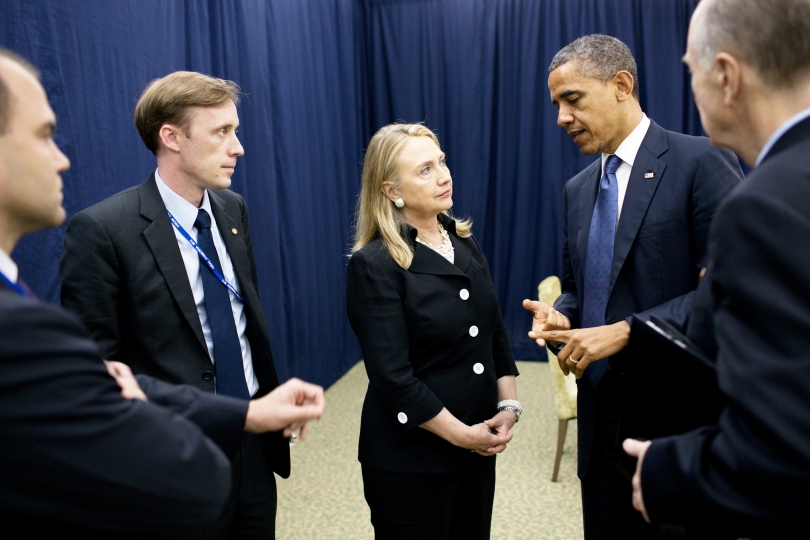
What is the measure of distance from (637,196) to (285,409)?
47.0 inches

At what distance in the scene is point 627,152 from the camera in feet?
6.42

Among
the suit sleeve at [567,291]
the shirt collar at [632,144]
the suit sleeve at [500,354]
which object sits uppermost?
the shirt collar at [632,144]

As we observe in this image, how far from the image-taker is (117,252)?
1.72 meters

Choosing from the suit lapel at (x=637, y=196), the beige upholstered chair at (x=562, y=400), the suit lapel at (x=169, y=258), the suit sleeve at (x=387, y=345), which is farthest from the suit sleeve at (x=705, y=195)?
the beige upholstered chair at (x=562, y=400)

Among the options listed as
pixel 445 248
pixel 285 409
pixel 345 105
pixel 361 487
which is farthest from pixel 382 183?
pixel 345 105

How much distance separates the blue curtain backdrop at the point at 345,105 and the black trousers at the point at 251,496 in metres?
1.27

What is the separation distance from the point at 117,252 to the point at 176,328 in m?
0.25

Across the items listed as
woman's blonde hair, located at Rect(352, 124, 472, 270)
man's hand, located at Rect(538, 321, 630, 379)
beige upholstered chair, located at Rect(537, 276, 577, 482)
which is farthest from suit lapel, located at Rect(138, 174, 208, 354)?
beige upholstered chair, located at Rect(537, 276, 577, 482)

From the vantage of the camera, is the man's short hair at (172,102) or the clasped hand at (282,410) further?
the man's short hair at (172,102)

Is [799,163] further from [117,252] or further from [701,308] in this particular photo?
[117,252]

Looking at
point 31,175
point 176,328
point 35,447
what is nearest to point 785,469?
point 35,447

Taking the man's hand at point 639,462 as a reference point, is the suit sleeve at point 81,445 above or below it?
above

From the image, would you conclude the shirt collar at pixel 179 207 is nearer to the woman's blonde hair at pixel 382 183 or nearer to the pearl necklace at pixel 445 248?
the woman's blonde hair at pixel 382 183

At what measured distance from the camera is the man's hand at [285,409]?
1.23m
